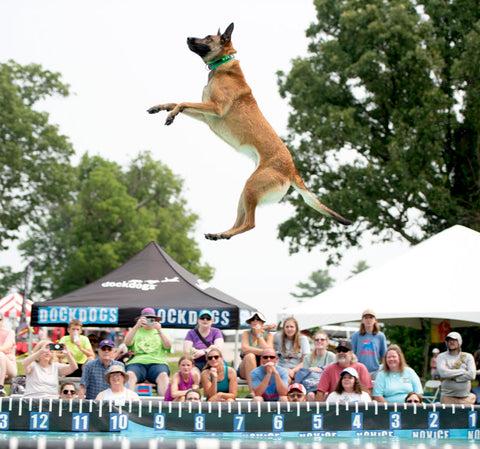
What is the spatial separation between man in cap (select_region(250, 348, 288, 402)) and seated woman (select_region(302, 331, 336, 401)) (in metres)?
0.55

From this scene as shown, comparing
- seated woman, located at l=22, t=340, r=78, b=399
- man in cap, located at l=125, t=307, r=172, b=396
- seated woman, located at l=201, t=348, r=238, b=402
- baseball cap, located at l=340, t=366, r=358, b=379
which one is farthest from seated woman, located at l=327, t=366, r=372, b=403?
seated woman, located at l=22, t=340, r=78, b=399

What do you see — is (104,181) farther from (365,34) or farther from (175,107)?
(175,107)

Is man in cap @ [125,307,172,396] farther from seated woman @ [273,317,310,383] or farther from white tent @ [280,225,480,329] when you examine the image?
white tent @ [280,225,480,329]

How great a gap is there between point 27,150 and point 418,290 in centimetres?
2862

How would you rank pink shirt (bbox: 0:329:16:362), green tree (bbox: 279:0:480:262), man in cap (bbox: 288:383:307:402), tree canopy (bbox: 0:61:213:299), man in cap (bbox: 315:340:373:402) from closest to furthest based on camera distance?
man in cap (bbox: 288:383:307:402)
man in cap (bbox: 315:340:373:402)
pink shirt (bbox: 0:329:16:362)
green tree (bbox: 279:0:480:262)
tree canopy (bbox: 0:61:213:299)

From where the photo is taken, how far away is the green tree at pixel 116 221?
44344 millimetres

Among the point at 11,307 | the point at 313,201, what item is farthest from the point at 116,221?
the point at 313,201

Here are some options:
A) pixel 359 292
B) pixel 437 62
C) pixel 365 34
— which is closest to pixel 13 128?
pixel 365 34

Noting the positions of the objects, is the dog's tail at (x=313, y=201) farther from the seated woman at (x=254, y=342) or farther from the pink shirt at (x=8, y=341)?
the pink shirt at (x=8, y=341)

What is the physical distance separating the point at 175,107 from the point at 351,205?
1762 cm

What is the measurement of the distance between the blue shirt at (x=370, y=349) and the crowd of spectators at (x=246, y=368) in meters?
0.01

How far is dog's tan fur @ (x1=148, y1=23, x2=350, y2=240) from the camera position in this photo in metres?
5.07

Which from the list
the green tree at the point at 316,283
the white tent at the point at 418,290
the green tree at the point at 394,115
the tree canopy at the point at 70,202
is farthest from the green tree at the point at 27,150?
the green tree at the point at 316,283

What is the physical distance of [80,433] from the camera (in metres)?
5.81
